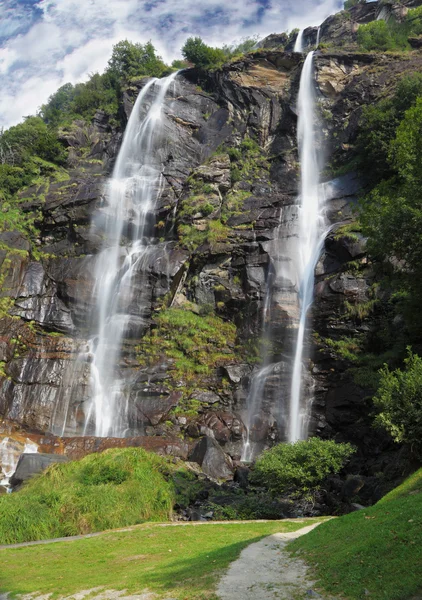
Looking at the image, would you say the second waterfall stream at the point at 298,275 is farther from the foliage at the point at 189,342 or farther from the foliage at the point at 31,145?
the foliage at the point at 31,145

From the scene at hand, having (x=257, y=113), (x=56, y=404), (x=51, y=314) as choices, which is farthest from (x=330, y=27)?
(x=56, y=404)

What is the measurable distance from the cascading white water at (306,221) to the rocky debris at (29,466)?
1193 cm

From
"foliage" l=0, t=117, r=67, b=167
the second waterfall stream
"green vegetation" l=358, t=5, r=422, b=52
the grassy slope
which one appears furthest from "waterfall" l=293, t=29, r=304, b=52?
the grassy slope

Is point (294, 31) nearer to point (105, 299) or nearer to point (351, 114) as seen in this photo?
point (351, 114)

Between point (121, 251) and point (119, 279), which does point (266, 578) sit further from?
point (121, 251)

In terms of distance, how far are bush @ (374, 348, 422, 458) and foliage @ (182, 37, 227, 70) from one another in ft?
149

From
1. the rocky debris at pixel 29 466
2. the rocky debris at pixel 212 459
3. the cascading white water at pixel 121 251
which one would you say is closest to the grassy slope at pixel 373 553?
the rocky debris at pixel 212 459

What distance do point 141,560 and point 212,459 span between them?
1136 centimetres

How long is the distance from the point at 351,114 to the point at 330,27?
2420cm

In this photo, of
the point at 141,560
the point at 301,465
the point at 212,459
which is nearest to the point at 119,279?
the point at 212,459

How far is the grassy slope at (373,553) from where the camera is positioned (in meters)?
5.77

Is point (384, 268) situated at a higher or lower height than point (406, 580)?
higher

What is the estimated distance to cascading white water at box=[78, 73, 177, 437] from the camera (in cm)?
2603

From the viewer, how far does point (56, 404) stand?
2564 centimetres
